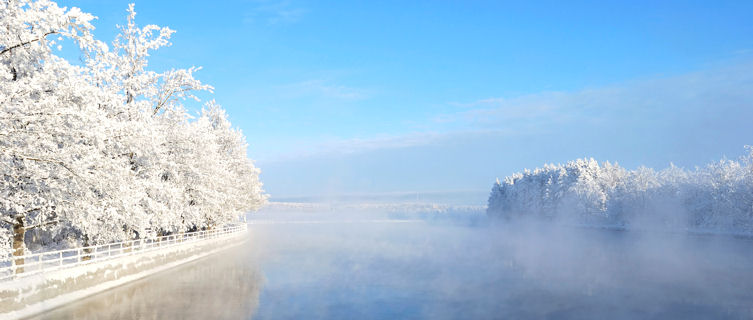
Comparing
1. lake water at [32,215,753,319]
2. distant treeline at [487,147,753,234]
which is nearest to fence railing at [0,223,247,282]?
lake water at [32,215,753,319]

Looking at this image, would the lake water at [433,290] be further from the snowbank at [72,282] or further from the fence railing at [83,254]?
the fence railing at [83,254]

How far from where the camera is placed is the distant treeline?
260ft

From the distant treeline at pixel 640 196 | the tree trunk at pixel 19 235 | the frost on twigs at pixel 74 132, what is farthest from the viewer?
the distant treeline at pixel 640 196

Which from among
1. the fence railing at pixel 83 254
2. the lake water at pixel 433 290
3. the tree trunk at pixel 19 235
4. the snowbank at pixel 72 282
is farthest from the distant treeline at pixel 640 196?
the tree trunk at pixel 19 235

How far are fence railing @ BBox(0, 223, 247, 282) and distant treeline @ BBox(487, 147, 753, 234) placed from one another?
68811mm

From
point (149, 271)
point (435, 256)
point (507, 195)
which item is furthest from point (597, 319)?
point (507, 195)

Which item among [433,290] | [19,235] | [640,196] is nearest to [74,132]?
[19,235]

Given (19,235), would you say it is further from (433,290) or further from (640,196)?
(640,196)

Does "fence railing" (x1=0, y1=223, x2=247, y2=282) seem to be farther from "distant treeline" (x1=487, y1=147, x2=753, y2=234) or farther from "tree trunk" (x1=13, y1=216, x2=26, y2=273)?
"distant treeline" (x1=487, y1=147, x2=753, y2=234)

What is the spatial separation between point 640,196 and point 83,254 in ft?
326

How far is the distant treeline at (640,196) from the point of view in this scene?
260 ft

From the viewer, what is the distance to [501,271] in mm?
33250

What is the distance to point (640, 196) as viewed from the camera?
102188mm

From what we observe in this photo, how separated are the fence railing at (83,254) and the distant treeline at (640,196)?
68.8m
